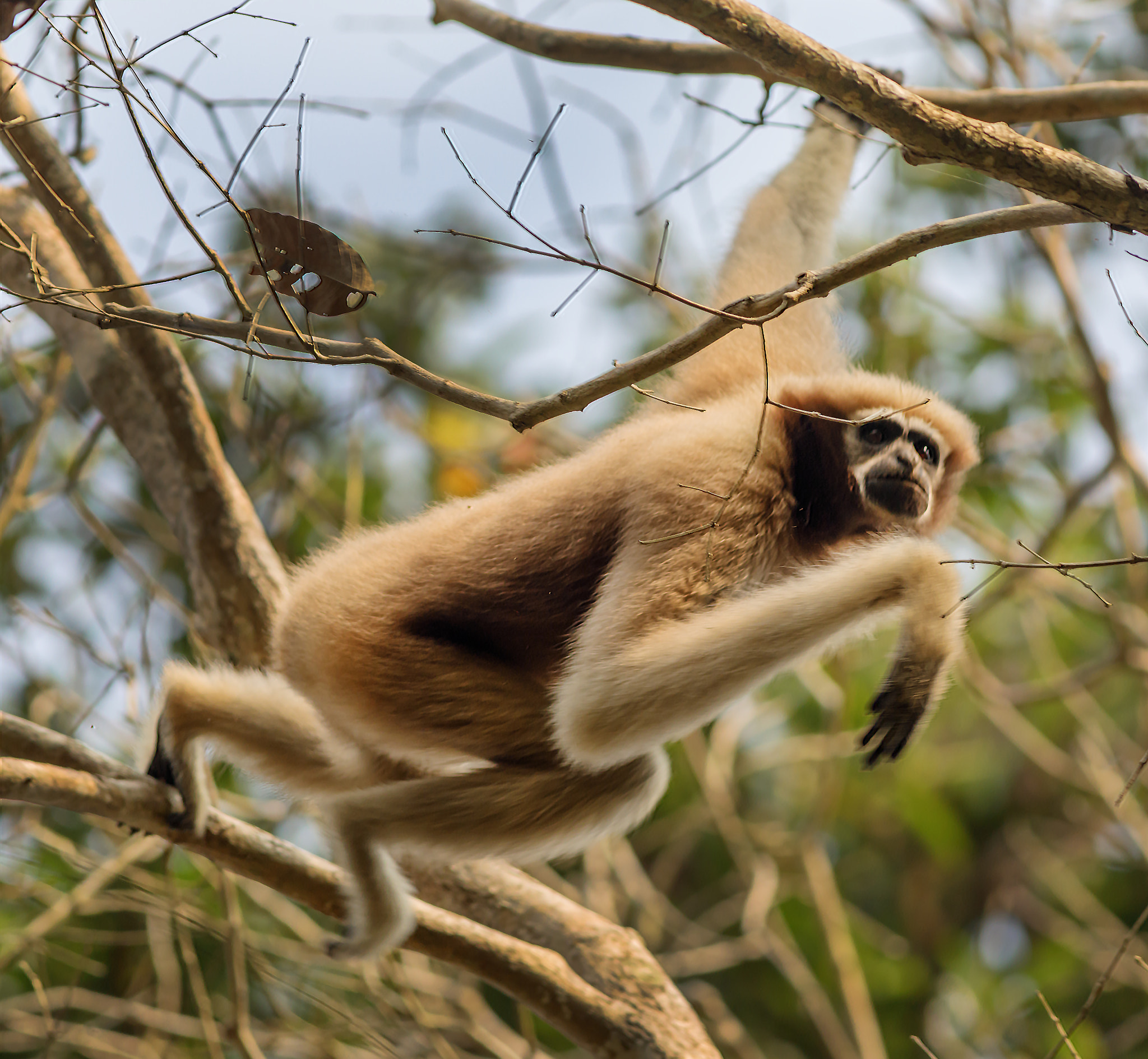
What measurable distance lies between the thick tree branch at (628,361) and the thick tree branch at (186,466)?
2.09 metres

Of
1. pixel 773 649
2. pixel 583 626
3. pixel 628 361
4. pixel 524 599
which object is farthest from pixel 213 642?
pixel 628 361

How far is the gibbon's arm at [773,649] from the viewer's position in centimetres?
337

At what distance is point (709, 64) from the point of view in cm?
413

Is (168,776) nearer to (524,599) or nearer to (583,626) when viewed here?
(524,599)

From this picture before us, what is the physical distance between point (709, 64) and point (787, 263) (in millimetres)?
1222

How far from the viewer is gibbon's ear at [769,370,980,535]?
425cm

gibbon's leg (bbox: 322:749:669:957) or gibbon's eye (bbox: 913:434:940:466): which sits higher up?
gibbon's eye (bbox: 913:434:940:466)

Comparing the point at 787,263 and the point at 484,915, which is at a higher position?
the point at 787,263

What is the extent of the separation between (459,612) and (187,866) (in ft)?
15.4

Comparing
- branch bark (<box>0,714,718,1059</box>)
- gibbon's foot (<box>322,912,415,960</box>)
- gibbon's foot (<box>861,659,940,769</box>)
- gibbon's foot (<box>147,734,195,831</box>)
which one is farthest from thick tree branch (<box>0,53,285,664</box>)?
gibbon's foot (<box>861,659,940,769</box>)

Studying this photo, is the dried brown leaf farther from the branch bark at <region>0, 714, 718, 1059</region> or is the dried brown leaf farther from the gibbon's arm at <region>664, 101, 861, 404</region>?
the gibbon's arm at <region>664, 101, 861, 404</region>

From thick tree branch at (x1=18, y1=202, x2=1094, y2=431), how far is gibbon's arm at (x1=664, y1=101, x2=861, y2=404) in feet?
6.20

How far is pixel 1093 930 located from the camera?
25.8 ft

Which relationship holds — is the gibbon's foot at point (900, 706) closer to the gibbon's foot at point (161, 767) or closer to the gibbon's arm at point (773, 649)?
the gibbon's arm at point (773, 649)
